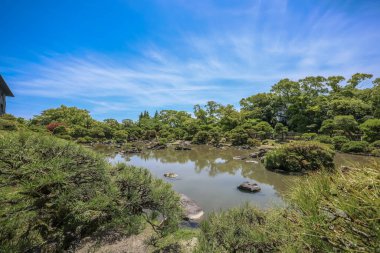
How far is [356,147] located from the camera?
15.3m

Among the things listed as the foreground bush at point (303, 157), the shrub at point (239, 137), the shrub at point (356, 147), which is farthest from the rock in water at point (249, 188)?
the shrub at point (239, 137)

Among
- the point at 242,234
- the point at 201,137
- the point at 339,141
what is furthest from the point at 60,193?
the point at 201,137

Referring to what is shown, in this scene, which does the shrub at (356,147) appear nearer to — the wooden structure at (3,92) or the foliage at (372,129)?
the foliage at (372,129)

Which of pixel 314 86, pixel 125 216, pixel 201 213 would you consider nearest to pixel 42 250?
pixel 125 216

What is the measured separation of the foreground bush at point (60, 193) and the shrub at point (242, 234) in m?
0.62

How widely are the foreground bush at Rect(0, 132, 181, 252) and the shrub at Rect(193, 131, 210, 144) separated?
2384 centimetres

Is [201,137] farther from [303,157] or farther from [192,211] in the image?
[192,211]

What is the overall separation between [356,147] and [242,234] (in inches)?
666

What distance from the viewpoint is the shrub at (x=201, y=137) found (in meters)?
27.0

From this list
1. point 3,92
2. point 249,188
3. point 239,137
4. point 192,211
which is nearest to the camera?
point 192,211

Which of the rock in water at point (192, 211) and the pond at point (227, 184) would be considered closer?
the rock in water at point (192, 211)

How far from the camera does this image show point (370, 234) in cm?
111

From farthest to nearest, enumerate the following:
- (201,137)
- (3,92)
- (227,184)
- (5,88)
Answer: (201,137) < (3,92) < (5,88) < (227,184)

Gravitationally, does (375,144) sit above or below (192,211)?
above
